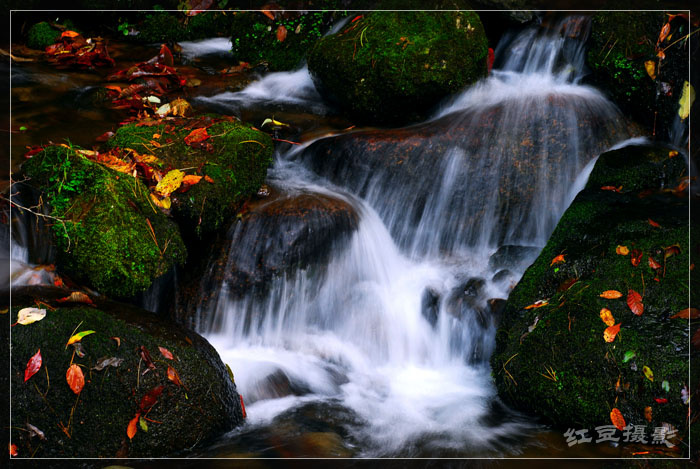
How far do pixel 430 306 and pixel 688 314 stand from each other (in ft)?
6.15

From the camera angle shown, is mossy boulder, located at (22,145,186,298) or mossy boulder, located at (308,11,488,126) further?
mossy boulder, located at (308,11,488,126)

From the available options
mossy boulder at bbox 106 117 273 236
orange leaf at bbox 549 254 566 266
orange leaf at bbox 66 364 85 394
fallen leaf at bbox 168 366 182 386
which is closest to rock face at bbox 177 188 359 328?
mossy boulder at bbox 106 117 273 236

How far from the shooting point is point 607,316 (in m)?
3.37

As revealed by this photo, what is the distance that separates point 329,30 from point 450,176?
10.5 feet

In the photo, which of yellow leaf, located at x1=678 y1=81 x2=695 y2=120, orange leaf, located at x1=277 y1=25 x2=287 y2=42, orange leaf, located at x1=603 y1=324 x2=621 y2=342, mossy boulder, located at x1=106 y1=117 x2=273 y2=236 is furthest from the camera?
orange leaf, located at x1=277 y1=25 x2=287 y2=42

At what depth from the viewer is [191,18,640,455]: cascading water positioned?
3871 mm

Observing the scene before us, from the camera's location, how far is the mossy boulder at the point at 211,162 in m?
4.46

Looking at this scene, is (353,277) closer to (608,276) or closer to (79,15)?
(608,276)

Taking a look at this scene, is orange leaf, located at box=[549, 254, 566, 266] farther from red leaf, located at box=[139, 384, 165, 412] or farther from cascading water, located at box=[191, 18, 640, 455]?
red leaf, located at box=[139, 384, 165, 412]

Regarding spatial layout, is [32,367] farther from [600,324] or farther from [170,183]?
[600,324]

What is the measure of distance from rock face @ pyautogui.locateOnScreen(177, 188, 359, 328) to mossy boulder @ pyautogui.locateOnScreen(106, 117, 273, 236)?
0.19 m

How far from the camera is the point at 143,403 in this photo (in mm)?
3002

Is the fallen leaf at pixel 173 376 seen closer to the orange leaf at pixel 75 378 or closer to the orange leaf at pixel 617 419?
the orange leaf at pixel 75 378

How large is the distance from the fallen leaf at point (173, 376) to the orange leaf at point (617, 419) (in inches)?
91.9
